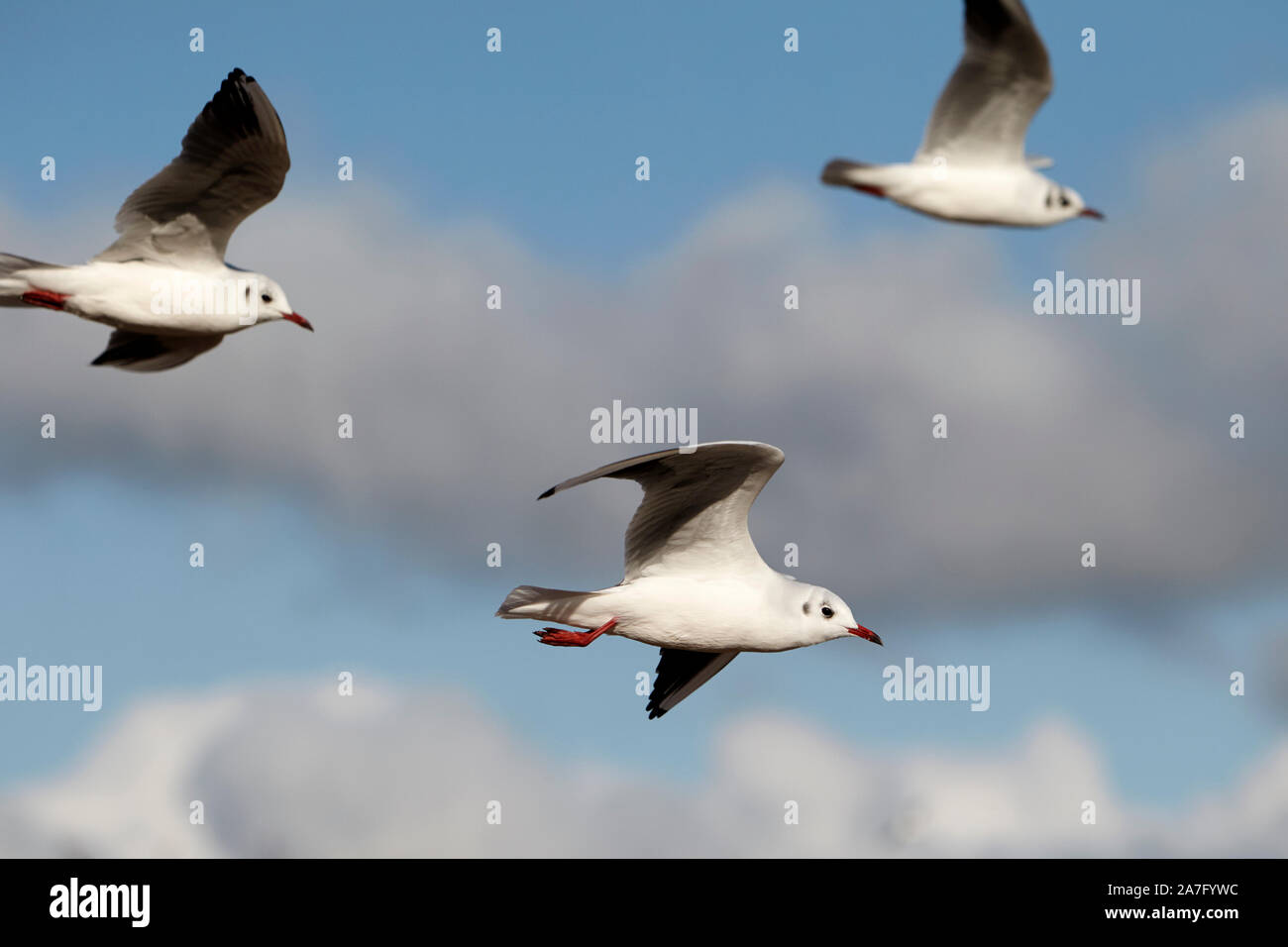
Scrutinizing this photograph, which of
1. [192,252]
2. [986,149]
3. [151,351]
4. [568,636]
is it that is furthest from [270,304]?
[986,149]

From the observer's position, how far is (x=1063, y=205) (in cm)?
1433

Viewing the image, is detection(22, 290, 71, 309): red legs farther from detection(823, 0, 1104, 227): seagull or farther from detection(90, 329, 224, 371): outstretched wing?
detection(823, 0, 1104, 227): seagull

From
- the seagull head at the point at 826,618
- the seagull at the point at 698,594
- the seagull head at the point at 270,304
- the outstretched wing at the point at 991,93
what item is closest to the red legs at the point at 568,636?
the seagull at the point at 698,594

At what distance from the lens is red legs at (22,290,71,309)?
51.9ft

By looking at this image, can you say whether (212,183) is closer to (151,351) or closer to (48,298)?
(48,298)

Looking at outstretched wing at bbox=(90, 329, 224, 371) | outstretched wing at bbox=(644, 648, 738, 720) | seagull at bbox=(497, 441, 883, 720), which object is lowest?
outstretched wing at bbox=(644, 648, 738, 720)

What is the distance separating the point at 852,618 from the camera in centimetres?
1627

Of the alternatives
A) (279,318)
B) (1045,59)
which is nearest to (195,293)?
(279,318)

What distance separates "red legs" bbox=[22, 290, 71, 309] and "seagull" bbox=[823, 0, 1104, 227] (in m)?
6.74

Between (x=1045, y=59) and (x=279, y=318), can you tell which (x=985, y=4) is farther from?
(x=279, y=318)

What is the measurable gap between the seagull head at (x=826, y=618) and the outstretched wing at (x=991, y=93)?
13.3 feet

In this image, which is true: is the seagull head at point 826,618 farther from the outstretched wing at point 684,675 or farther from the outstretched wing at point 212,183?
the outstretched wing at point 212,183

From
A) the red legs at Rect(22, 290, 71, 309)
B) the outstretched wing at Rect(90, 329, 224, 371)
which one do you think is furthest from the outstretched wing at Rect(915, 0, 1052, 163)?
the red legs at Rect(22, 290, 71, 309)

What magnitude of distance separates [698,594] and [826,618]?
3.90 feet
